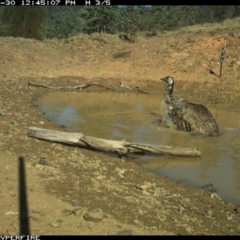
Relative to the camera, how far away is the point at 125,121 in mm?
11156

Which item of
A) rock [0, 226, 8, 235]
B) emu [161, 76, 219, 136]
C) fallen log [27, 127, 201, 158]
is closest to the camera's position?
rock [0, 226, 8, 235]

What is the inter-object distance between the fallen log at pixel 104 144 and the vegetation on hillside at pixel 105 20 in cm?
2120

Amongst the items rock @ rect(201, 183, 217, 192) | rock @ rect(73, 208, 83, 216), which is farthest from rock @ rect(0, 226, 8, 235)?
rock @ rect(201, 183, 217, 192)

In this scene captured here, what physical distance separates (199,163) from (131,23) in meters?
25.0

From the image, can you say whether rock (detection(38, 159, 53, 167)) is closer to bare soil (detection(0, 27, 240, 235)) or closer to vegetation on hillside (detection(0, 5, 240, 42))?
bare soil (detection(0, 27, 240, 235))

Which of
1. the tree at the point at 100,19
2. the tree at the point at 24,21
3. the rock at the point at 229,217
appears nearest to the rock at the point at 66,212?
the rock at the point at 229,217

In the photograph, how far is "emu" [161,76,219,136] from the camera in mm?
10086

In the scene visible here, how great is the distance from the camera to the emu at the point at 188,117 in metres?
10.1

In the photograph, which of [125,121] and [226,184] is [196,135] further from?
[226,184]

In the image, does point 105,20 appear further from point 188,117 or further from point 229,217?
point 229,217

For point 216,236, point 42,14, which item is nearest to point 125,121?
point 216,236

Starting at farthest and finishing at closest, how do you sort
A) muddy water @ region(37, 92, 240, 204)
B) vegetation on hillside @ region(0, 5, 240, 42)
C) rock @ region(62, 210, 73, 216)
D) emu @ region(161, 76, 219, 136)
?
vegetation on hillside @ region(0, 5, 240, 42)
emu @ region(161, 76, 219, 136)
muddy water @ region(37, 92, 240, 204)
rock @ region(62, 210, 73, 216)

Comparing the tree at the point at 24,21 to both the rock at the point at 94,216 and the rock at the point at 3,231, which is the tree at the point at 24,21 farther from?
the rock at the point at 3,231

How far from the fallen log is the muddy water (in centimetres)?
18
